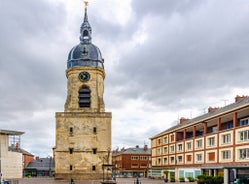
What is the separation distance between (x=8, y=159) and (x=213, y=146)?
35.9 m

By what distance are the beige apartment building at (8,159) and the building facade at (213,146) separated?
3071 cm

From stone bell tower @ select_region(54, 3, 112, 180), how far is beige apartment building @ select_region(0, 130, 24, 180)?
331 inches

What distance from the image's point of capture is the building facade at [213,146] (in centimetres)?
4384

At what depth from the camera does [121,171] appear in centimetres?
10700

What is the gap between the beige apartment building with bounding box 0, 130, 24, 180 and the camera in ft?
168

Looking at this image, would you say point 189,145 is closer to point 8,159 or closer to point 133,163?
point 8,159

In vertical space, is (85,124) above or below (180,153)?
above

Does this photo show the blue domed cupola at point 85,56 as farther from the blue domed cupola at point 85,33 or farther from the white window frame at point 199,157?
the white window frame at point 199,157

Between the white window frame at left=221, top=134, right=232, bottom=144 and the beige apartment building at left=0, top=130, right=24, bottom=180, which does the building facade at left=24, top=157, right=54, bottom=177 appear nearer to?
the beige apartment building at left=0, top=130, right=24, bottom=180

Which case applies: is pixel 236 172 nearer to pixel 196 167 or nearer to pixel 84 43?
pixel 196 167

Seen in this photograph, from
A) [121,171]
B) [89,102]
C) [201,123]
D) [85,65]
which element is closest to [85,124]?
[89,102]

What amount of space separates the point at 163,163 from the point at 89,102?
27.4 m

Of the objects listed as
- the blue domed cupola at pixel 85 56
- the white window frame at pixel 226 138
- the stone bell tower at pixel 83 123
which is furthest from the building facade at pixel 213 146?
the blue domed cupola at pixel 85 56

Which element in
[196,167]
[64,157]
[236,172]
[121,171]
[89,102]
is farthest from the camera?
[121,171]
